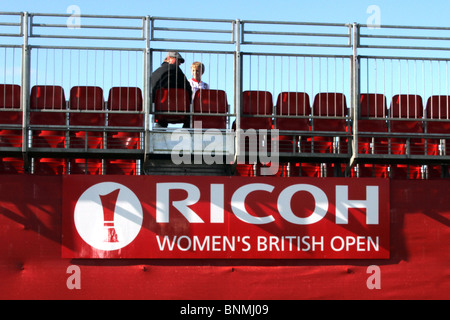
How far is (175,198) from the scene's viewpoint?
11578 mm

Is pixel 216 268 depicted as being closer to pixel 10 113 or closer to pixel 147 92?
pixel 147 92

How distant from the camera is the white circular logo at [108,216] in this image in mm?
11453

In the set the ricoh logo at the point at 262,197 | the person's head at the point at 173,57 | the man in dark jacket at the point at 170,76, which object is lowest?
the ricoh logo at the point at 262,197

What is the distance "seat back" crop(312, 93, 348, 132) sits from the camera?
12.3 metres

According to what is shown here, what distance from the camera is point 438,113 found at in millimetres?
12617

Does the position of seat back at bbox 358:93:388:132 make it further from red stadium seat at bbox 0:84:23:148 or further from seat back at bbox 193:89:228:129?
red stadium seat at bbox 0:84:23:148

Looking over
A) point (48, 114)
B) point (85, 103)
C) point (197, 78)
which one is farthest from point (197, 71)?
point (48, 114)

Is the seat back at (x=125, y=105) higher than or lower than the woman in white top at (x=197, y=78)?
lower

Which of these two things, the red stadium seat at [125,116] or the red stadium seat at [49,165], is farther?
the red stadium seat at [49,165]

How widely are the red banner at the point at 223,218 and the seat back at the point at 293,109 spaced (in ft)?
3.55

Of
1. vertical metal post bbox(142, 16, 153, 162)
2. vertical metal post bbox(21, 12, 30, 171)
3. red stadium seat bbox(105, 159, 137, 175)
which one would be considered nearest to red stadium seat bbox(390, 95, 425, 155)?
vertical metal post bbox(142, 16, 153, 162)

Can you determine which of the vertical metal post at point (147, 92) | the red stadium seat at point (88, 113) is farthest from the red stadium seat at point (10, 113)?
A: the vertical metal post at point (147, 92)

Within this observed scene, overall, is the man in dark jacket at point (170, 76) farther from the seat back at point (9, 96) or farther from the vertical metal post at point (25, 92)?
the seat back at point (9, 96)

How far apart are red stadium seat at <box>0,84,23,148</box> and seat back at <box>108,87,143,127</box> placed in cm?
142
